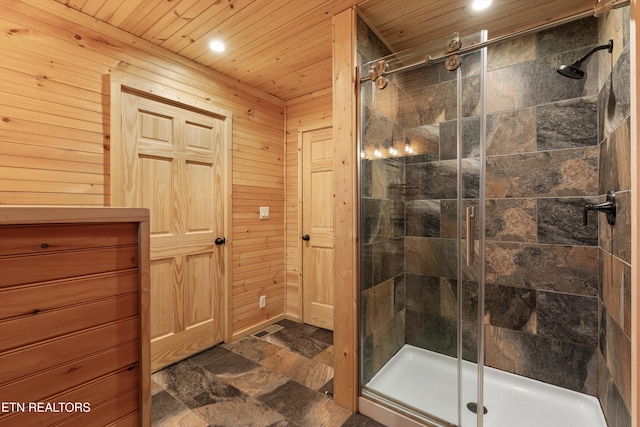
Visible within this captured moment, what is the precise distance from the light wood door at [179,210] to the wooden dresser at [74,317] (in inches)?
49.2

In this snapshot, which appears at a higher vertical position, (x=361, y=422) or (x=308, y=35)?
(x=308, y=35)

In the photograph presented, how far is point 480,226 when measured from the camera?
1485 mm

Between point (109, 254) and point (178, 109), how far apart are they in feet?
5.75

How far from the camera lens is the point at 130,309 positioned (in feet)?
3.29

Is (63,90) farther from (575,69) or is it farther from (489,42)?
(575,69)

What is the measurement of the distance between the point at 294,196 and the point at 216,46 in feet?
5.24

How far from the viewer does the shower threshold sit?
5.27 ft

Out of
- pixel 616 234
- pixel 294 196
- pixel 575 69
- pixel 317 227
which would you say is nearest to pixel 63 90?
pixel 294 196

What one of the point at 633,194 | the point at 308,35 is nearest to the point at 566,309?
the point at 633,194

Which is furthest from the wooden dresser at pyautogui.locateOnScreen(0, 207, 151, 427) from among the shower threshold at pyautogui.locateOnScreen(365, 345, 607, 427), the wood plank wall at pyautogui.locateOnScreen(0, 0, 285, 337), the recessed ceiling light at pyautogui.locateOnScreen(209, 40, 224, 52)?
the recessed ceiling light at pyautogui.locateOnScreen(209, 40, 224, 52)

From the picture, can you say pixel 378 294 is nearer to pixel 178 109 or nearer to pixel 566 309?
pixel 566 309

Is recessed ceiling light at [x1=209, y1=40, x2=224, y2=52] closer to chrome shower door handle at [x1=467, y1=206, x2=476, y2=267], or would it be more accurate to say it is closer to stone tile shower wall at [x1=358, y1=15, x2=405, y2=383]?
stone tile shower wall at [x1=358, y1=15, x2=405, y2=383]

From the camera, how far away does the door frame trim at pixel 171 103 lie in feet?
6.31

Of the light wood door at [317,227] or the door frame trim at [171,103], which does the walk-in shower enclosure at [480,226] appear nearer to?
the light wood door at [317,227]
